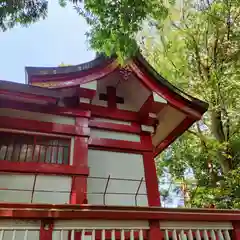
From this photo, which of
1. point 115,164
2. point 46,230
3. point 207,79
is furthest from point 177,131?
point 207,79

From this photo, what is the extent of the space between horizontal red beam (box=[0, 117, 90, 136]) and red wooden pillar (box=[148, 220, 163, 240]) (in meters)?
2.42

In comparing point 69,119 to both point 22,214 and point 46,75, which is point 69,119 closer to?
point 46,75

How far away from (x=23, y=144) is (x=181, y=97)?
3390 mm

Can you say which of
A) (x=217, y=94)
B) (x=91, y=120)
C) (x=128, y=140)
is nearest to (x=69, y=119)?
(x=91, y=120)

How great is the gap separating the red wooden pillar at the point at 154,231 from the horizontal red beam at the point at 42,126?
242 centimetres

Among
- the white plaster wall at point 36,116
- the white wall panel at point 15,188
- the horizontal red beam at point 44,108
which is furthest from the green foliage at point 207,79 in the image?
the white wall panel at point 15,188

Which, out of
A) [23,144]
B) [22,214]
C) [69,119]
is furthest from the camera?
[69,119]

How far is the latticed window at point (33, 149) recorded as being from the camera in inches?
186

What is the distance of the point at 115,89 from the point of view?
21.0 feet

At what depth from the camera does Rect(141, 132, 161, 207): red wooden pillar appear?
16.9 ft

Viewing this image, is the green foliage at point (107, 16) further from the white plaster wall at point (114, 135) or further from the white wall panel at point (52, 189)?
the white wall panel at point (52, 189)

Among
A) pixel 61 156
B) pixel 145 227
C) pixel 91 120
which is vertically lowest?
pixel 145 227

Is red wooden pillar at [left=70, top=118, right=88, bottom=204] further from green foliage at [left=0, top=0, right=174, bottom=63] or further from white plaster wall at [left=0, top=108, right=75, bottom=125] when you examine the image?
green foliage at [left=0, top=0, right=174, bottom=63]

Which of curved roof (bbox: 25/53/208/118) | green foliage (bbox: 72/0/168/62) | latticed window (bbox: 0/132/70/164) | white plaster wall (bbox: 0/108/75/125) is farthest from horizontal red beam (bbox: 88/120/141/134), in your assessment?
green foliage (bbox: 72/0/168/62)
